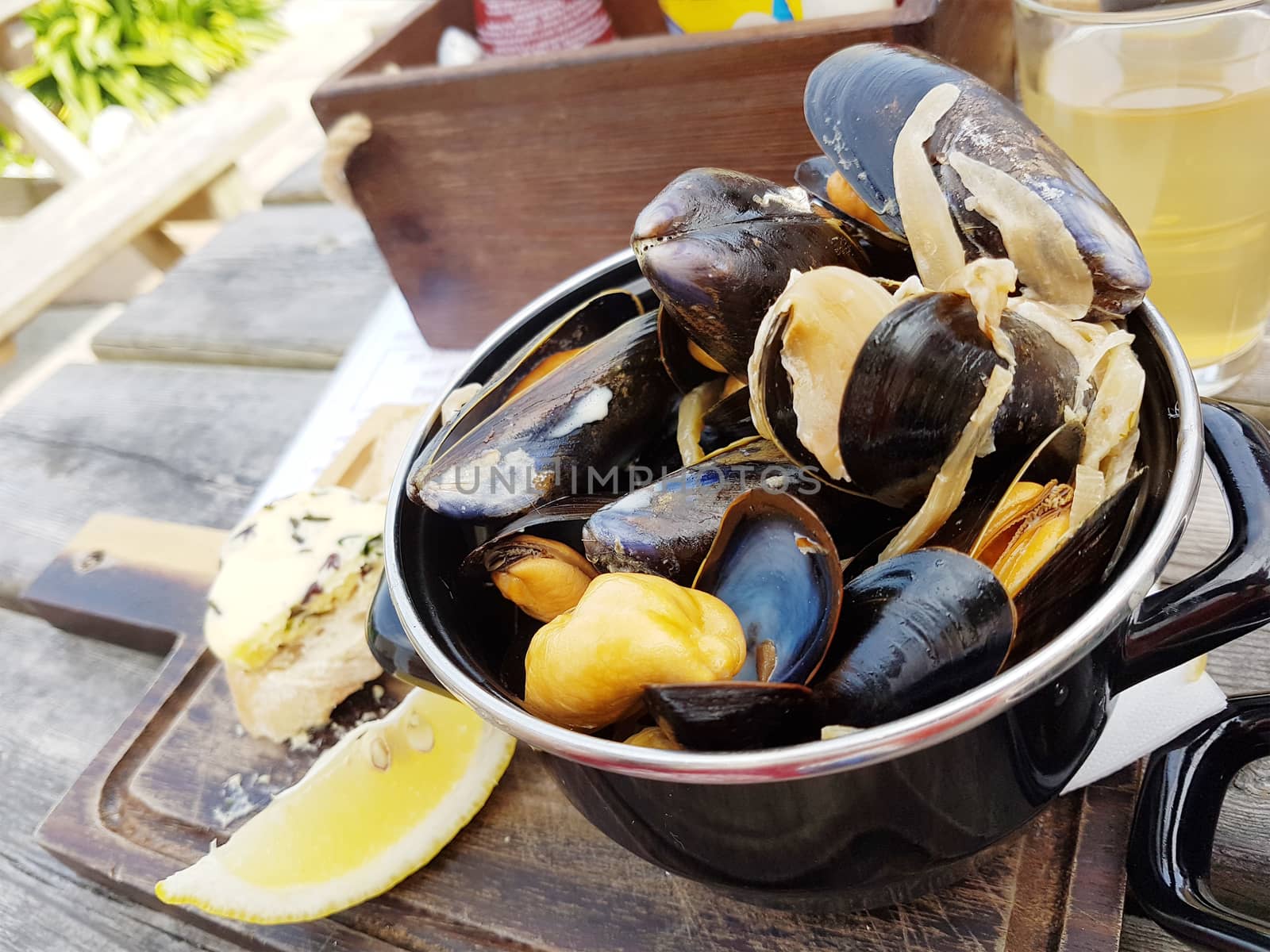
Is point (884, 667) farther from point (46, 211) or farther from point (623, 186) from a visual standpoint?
point (46, 211)

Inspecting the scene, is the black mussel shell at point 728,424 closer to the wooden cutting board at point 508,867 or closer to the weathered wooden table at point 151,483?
the wooden cutting board at point 508,867

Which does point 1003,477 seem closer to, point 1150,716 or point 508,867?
point 1150,716

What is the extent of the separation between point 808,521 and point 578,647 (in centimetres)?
10

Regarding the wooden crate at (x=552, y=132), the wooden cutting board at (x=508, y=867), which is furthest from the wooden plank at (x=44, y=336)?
the wooden cutting board at (x=508, y=867)

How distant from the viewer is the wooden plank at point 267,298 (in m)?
1.07

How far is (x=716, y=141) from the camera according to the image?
699mm

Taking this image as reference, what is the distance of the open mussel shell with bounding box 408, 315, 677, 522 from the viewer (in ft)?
1.38

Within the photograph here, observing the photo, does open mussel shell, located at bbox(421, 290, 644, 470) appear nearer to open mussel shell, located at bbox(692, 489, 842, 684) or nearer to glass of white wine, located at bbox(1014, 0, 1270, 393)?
open mussel shell, located at bbox(692, 489, 842, 684)

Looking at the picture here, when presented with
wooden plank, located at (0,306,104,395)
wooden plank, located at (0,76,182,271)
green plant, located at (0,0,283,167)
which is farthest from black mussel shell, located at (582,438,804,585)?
green plant, located at (0,0,283,167)

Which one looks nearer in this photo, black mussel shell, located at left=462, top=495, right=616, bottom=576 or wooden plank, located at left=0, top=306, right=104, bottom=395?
black mussel shell, located at left=462, top=495, right=616, bottom=576

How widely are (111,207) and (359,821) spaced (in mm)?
1558

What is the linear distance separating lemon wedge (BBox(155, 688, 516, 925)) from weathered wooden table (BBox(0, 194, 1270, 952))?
0.08m

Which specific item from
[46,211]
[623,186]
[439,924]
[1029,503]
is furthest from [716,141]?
[46,211]

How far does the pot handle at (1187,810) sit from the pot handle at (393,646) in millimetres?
333
